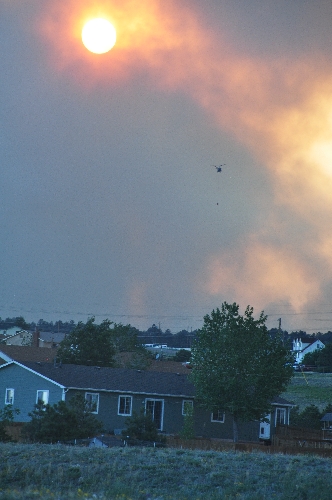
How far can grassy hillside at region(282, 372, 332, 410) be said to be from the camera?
85.6 meters

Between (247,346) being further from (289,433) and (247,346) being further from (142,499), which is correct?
(142,499)

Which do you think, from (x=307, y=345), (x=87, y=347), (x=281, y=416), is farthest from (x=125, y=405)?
(x=307, y=345)

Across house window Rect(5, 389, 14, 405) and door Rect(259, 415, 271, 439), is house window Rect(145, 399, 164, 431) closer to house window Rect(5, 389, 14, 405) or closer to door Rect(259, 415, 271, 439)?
door Rect(259, 415, 271, 439)

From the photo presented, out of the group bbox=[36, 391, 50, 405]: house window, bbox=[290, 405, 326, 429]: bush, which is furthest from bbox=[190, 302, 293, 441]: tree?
bbox=[290, 405, 326, 429]: bush

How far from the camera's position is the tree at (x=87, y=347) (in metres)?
78.7

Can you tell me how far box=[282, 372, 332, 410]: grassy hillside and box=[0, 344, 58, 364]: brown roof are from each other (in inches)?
1048

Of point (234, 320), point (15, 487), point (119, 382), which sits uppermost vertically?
point (234, 320)

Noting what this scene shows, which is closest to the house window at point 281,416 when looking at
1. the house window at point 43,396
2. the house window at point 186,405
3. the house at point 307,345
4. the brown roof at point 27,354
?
the house window at point 186,405

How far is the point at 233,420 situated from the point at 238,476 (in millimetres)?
24641

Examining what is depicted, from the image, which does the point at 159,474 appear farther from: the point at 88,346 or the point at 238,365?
the point at 88,346

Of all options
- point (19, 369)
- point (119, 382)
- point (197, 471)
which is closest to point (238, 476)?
point (197, 471)

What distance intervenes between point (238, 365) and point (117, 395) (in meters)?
9.11

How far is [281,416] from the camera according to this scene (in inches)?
2411

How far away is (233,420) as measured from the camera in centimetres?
5512
